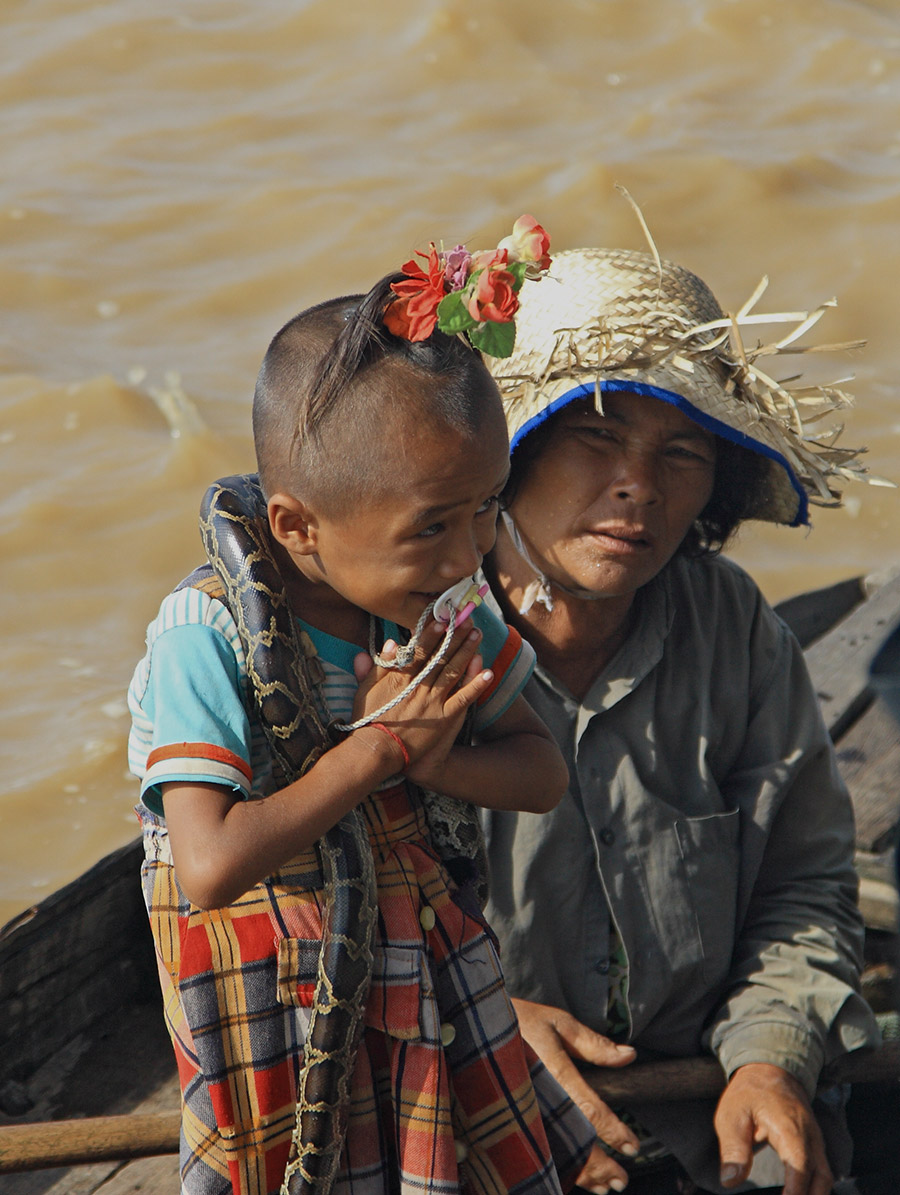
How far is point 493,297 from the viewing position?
1773 millimetres

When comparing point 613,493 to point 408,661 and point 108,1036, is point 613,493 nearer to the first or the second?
point 408,661

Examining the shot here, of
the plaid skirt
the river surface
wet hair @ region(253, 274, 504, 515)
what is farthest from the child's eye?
the river surface

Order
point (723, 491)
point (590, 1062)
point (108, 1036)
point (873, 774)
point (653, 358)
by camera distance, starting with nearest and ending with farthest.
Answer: point (653, 358) → point (590, 1062) → point (723, 491) → point (108, 1036) → point (873, 774)

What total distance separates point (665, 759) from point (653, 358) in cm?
86

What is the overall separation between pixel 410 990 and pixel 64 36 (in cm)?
1176

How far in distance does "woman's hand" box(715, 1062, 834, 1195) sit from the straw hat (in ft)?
4.08

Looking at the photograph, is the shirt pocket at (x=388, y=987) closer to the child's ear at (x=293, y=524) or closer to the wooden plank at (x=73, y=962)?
the child's ear at (x=293, y=524)

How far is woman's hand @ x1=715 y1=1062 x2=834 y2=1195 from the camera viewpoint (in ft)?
8.54

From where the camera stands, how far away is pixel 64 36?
1160cm

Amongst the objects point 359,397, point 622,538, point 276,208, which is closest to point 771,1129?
point 622,538

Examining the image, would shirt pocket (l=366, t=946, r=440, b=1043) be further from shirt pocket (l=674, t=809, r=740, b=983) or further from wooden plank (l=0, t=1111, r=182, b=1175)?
shirt pocket (l=674, t=809, r=740, b=983)

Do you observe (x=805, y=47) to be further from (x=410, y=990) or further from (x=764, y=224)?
(x=410, y=990)

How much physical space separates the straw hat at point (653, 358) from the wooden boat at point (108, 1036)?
0.54 m

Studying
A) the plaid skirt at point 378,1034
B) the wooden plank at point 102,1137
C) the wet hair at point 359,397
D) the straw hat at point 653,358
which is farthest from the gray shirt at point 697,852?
the wet hair at point 359,397
